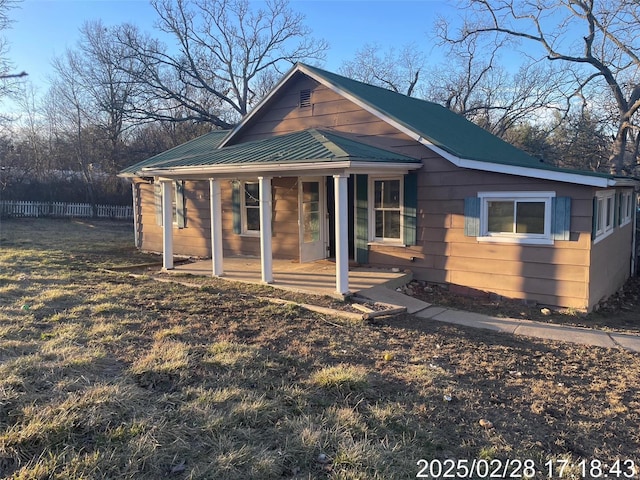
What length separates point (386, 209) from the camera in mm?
10102

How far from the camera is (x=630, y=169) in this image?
1755 cm

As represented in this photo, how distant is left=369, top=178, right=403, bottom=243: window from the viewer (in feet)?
32.6

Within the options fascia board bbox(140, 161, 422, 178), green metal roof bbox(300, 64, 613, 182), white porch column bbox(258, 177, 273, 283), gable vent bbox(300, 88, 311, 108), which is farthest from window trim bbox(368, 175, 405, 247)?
gable vent bbox(300, 88, 311, 108)

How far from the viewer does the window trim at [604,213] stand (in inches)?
329

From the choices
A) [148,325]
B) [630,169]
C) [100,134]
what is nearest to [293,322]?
[148,325]

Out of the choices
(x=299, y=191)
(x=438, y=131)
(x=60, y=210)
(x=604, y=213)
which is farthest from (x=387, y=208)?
(x=60, y=210)

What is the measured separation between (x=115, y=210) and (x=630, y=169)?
85.3ft

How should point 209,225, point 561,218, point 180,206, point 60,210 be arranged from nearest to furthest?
point 561,218 < point 209,225 < point 180,206 < point 60,210

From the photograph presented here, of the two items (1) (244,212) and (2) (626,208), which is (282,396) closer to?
(1) (244,212)

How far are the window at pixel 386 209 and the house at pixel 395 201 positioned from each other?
2 centimetres

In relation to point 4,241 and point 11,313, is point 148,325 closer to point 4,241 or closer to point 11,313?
point 11,313

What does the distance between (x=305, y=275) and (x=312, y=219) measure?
187cm

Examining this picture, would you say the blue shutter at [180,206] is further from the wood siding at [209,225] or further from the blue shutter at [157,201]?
the blue shutter at [157,201]

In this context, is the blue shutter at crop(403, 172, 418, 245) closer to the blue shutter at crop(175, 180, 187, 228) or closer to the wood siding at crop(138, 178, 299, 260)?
the wood siding at crop(138, 178, 299, 260)
